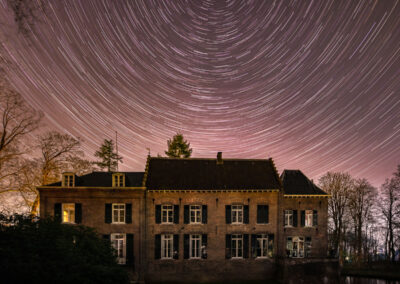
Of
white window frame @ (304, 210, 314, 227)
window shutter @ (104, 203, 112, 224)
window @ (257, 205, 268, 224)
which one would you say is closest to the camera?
window shutter @ (104, 203, 112, 224)

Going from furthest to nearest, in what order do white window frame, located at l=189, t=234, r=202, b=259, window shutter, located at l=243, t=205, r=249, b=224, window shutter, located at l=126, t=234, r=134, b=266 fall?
window shutter, located at l=243, t=205, r=249, b=224, white window frame, located at l=189, t=234, r=202, b=259, window shutter, located at l=126, t=234, r=134, b=266

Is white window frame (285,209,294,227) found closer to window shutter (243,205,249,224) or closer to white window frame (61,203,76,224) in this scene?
window shutter (243,205,249,224)

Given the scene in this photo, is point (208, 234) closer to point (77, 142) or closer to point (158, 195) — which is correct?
point (158, 195)

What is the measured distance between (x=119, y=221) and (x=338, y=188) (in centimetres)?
3084

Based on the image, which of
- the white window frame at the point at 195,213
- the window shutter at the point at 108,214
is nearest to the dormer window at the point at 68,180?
the window shutter at the point at 108,214

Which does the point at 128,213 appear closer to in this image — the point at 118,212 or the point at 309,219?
the point at 118,212

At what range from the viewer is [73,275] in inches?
649

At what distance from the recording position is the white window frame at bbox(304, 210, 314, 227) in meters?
33.0

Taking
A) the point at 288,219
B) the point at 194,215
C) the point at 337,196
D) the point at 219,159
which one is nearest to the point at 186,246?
the point at 194,215

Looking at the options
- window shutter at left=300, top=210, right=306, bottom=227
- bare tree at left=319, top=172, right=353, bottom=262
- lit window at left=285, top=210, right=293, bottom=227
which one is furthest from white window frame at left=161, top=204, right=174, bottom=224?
bare tree at left=319, top=172, right=353, bottom=262

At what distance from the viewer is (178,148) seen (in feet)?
183

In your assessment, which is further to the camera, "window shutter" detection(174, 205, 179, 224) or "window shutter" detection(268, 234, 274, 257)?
"window shutter" detection(268, 234, 274, 257)

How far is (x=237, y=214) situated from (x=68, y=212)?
15760mm

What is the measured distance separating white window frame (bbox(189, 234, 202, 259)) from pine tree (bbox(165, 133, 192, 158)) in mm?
25157
